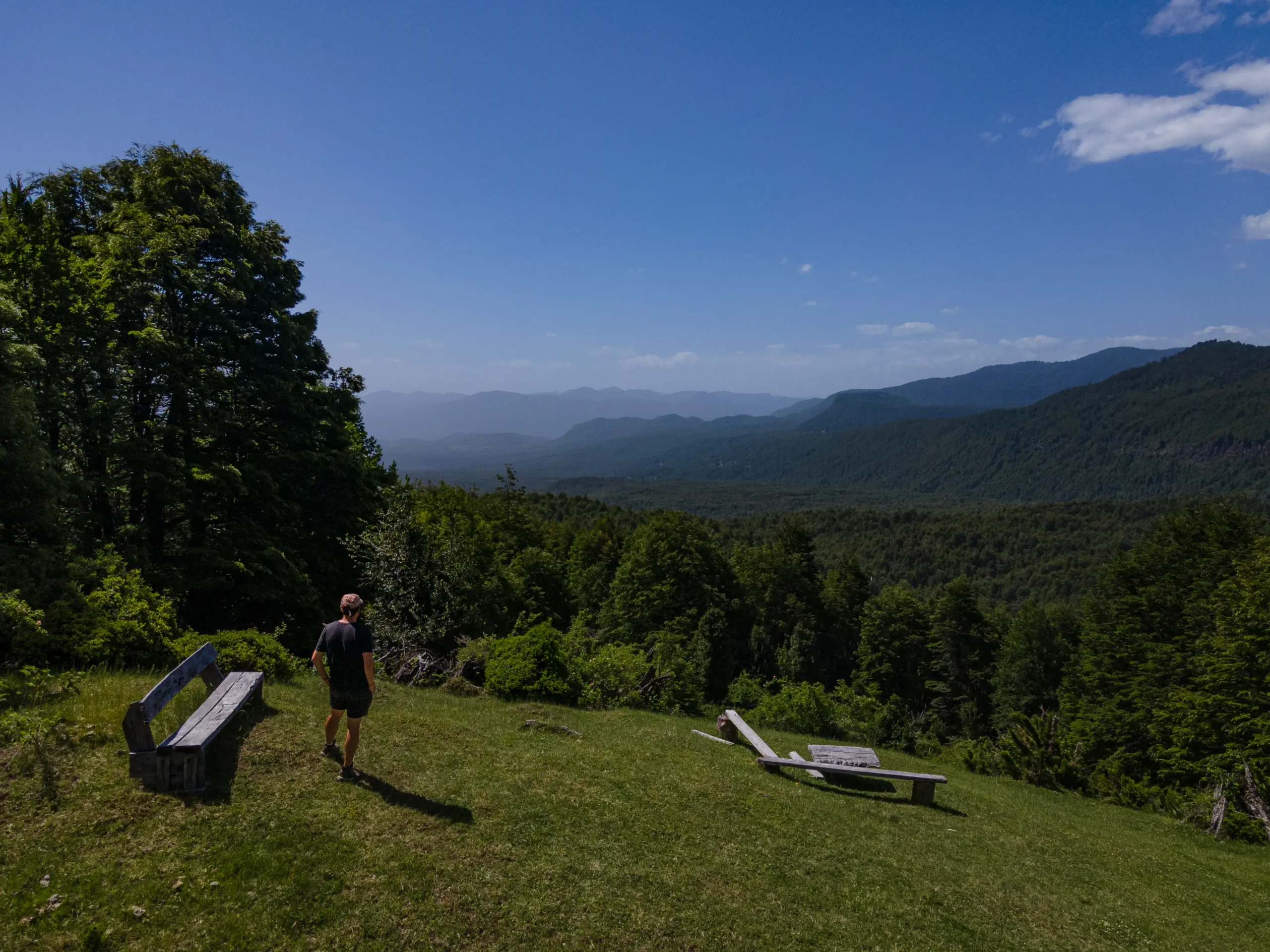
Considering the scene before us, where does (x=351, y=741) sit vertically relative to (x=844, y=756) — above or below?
above

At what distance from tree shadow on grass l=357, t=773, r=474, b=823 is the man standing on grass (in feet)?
0.96

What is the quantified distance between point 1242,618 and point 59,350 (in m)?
38.9

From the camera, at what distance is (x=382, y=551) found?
2008 cm

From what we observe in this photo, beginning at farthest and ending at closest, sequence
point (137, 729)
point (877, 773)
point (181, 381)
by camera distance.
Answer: point (181, 381)
point (877, 773)
point (137, 729)

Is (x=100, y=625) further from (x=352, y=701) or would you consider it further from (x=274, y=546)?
(x=274, y=546)

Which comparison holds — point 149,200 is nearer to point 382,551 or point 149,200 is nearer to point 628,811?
point 382,551

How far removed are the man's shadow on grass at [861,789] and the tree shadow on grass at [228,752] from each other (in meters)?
9.61

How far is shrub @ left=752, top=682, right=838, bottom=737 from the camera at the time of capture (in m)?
21.6

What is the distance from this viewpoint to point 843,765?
41.8ft

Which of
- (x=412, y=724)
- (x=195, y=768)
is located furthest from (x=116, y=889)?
(x=412, y=724)

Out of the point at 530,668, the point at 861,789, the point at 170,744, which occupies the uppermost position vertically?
the point at 170,744

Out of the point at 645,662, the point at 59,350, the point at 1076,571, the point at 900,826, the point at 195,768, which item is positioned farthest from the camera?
the point at 1076,571

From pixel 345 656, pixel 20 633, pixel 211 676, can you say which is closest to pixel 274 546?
pixel 20 633

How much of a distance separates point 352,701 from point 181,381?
47.8 feet
